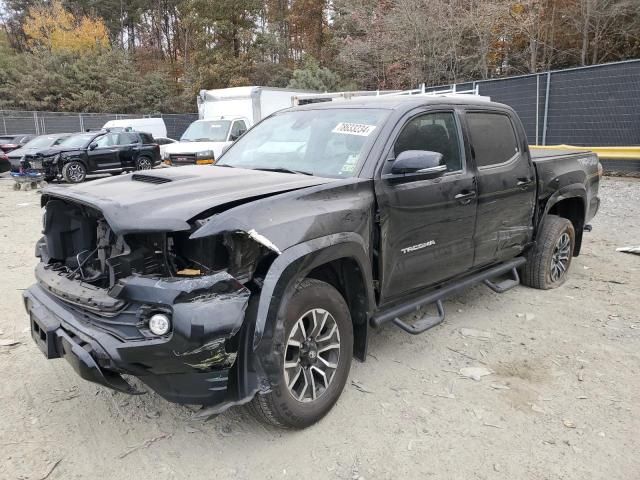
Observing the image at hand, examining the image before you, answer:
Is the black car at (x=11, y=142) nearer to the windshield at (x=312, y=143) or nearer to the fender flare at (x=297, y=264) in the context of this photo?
the windshield at (x=312, y=143)

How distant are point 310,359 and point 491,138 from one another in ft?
8.78

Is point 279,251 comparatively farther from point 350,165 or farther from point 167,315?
point 350,165

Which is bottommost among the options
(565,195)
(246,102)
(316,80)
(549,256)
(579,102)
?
(549,256)

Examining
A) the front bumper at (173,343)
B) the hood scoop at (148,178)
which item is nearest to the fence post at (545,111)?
the hood scoop at (148,178)

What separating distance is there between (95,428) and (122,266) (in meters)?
1.10

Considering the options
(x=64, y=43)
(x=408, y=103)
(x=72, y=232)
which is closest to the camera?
(x=72, y=232)

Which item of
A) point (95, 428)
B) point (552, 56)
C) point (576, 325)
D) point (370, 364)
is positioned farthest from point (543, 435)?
point (552, 56)

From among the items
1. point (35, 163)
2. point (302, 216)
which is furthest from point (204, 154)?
point (302, 216)

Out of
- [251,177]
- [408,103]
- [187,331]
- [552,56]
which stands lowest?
[187,331]

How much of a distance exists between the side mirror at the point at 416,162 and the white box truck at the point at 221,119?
10373 millimetres

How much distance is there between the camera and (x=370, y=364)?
12.3 feet

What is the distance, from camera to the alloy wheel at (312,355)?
283 cm

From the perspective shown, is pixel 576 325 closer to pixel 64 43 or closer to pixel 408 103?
pixel 408 103

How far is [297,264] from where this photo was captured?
2676 millimetres
